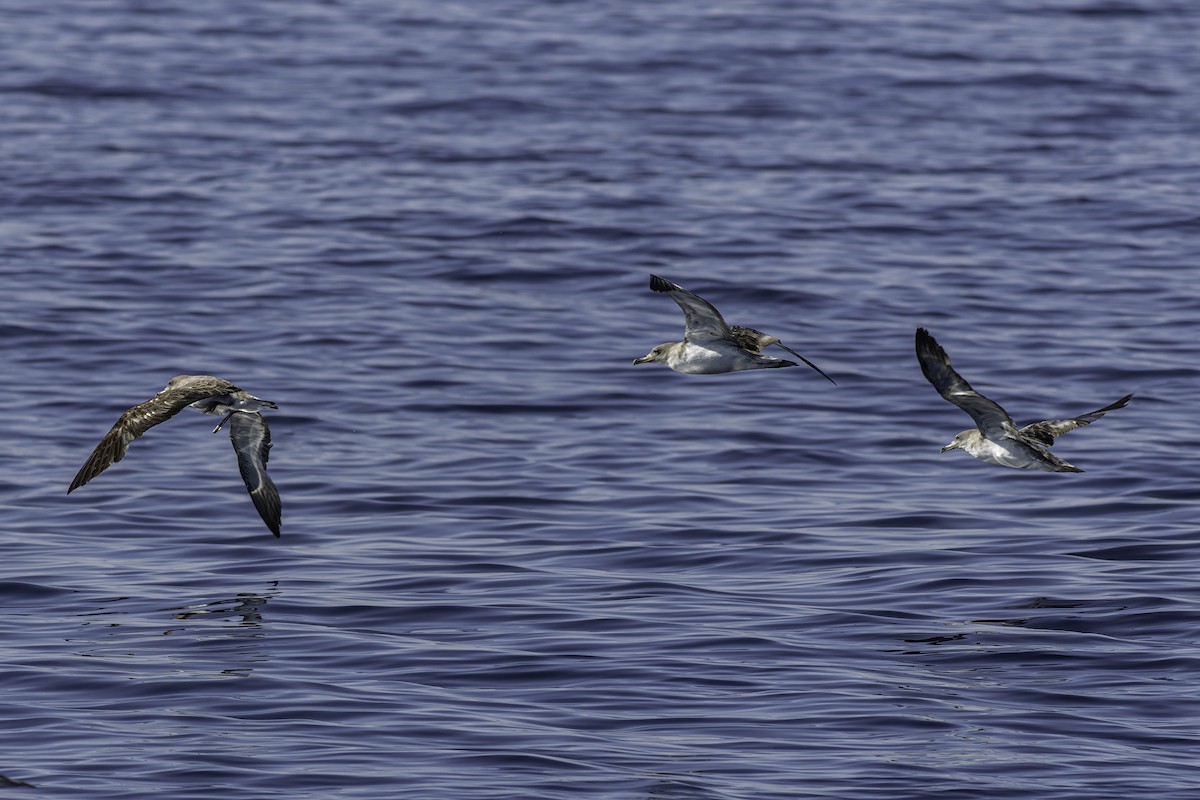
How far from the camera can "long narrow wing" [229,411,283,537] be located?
16172mm

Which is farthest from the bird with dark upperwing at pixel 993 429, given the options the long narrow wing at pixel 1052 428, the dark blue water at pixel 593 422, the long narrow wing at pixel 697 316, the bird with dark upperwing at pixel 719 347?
the long narrow wing at pixel 697 316

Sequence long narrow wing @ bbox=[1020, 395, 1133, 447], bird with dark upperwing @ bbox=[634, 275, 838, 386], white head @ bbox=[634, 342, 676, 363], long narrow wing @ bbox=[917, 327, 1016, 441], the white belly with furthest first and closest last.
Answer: white head @ bbox=[634, 342, 676, 363] → long narrow wing @ bbox=[1020, 395, 1133, 447] → the white belly → bird with dark upperwing @ bbox=[634, 275, 838, 386] → long narrow wing @ bbox=[917, 327, 1016, 441]

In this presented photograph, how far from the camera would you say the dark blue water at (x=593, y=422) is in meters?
12.5

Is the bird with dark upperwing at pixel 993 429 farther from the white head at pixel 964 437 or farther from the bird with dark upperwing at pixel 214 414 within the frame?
the bird with dark upperwing at pixel 214 414

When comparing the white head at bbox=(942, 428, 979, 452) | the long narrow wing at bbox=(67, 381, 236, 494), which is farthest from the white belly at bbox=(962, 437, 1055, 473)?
the long narrow wing at bbox=(67, 381, 236, 494)

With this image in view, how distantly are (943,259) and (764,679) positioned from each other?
47.3 ft

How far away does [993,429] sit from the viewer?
14.5 meters

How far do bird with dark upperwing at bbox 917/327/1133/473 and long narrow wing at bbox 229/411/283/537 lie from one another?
5.86 metres

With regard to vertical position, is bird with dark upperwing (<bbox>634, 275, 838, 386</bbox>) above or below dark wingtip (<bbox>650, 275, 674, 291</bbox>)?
below

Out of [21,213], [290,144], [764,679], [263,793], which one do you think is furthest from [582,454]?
[290,144]

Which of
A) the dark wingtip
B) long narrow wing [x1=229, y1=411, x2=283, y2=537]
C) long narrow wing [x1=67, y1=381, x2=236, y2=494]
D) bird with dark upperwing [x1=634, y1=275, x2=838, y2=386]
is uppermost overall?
the dark wingtip

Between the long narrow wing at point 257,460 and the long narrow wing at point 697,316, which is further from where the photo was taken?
the long narrow wing at point 257,460

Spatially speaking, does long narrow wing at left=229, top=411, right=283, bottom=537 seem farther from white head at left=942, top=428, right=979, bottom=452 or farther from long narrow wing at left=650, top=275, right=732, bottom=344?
white head at left=942, top=428, right=979, bottom=452

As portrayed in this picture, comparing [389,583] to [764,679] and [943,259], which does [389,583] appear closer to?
[764,679]
